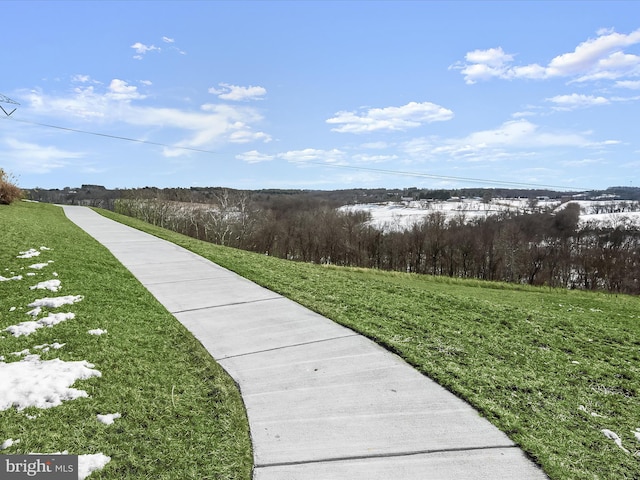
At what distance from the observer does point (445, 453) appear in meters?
2.66

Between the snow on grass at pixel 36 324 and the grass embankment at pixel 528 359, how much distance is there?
125 inches

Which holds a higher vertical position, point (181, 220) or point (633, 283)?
point (181, 220)

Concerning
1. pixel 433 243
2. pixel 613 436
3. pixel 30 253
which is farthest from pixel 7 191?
pixel 433 243

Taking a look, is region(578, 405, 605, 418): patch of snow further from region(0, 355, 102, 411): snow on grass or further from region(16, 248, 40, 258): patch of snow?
region(16, 248, 40, 258): patch of snow

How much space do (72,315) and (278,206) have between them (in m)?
83.7

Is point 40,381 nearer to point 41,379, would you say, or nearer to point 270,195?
point 41,379

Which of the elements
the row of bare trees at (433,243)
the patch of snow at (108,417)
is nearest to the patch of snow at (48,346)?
the patch of snow at (108,417)

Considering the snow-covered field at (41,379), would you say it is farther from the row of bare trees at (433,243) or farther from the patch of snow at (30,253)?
the row of bare trees at (433,243)

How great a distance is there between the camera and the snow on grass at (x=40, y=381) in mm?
3137

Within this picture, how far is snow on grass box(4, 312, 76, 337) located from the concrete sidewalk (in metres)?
1.37

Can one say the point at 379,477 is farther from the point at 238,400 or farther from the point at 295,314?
the point at 295,314

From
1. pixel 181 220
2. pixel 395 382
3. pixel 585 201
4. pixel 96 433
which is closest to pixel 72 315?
pixel 96 433

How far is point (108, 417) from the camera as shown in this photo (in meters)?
2.94

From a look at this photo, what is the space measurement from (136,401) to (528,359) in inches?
156
